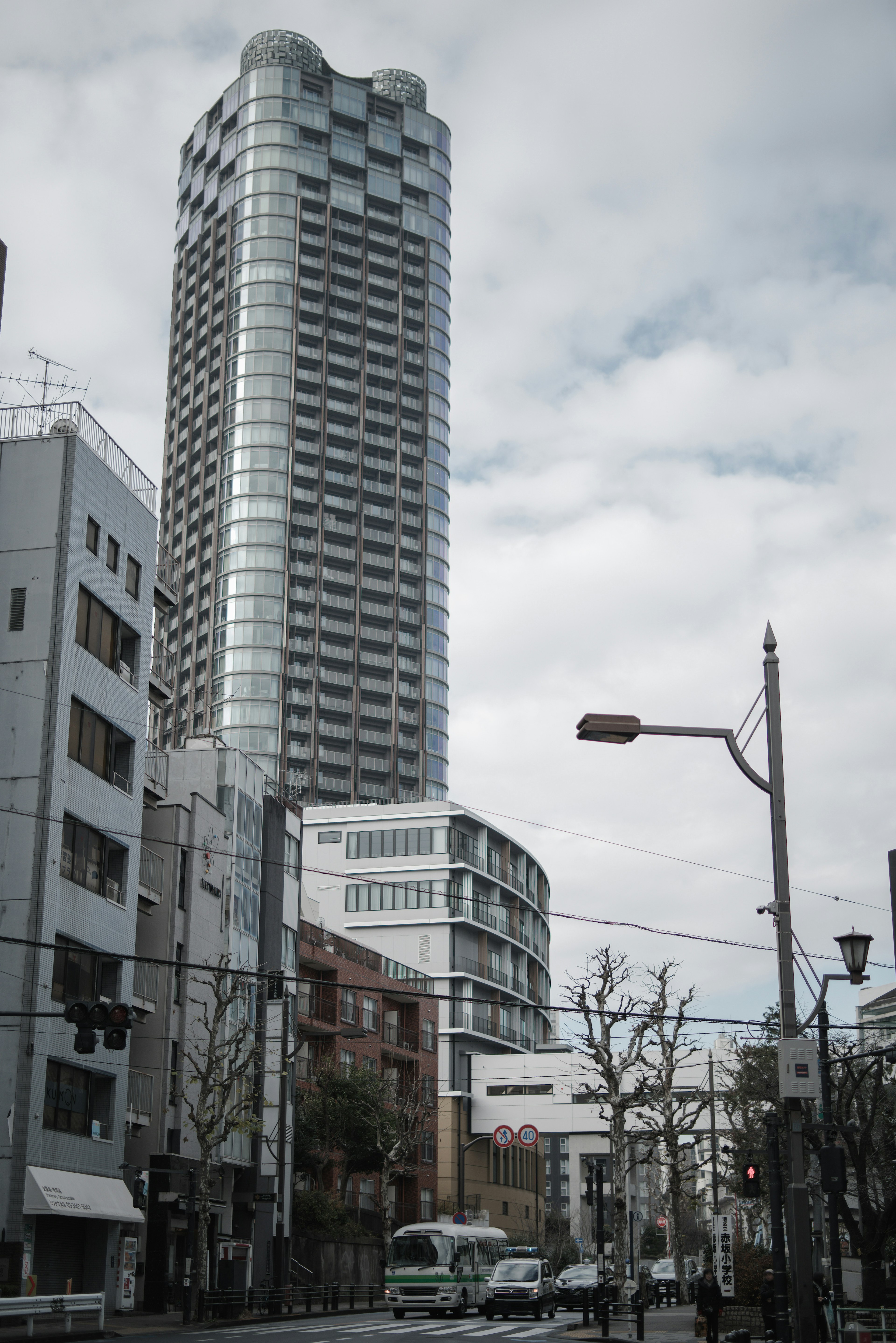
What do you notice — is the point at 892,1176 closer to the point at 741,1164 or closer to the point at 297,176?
the point at 741,1164

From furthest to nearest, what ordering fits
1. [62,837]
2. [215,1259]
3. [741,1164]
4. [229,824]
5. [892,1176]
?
[741,1164] < [229,824] < [215,1259] < [892,1176] < [62,837]

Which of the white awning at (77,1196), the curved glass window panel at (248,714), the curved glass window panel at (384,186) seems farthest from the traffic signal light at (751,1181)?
the curved glass window panel at (384,186)

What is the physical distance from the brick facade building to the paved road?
2074cm

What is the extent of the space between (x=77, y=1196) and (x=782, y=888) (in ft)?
87.7

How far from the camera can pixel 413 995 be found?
61.6 meters

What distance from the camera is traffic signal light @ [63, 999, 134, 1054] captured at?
80.9 feet

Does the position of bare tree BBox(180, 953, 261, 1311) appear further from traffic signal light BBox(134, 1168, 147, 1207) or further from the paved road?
the paved road

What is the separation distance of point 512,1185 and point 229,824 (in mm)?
65262

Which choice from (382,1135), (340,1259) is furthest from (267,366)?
(340,1259)

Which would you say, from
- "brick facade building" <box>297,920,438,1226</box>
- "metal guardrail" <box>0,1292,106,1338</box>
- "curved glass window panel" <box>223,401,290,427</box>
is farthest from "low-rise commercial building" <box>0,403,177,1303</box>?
"curved glass window panel" <box>223,401,290,427</box>

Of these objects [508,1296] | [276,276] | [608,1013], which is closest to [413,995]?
[608,1013]

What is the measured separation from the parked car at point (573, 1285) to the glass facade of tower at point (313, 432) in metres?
69.2

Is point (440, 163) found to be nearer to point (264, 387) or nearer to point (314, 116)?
point (314, 116)

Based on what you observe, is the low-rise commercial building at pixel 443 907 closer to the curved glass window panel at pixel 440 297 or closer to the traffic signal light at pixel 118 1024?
the curved glass window panel at pixel 440 297
